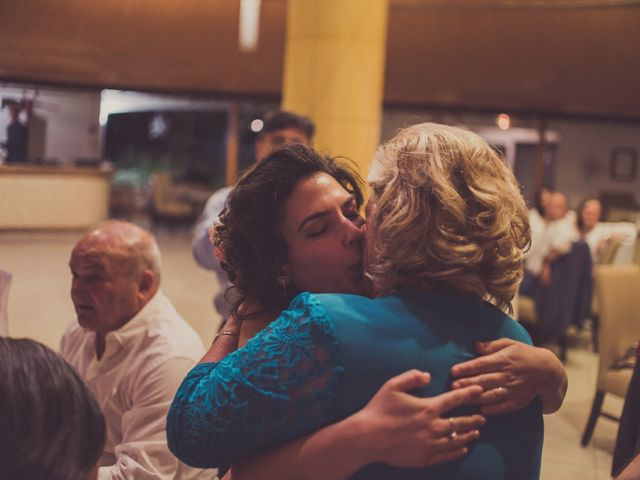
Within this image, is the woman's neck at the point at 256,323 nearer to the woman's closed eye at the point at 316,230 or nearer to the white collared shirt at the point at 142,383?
the woman's closed eye at the point at 316,230

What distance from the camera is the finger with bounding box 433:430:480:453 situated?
3.49 feet

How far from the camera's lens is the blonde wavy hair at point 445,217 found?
3.63 feet

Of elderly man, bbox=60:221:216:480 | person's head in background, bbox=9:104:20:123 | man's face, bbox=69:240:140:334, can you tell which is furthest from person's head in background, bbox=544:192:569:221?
man's face, bbox=69:240:140:334

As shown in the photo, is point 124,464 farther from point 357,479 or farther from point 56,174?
point 56,174

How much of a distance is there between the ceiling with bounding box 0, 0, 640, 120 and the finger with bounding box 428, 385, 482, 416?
37.2 ft

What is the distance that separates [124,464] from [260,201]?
2.92 feet

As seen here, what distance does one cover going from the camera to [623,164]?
12977 mm

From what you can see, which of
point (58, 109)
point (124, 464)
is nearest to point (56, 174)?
point (58, 109)

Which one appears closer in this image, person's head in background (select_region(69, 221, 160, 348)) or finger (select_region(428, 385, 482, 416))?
finger (select_region(428, 385, 482, 416))

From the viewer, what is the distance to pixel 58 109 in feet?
33.1

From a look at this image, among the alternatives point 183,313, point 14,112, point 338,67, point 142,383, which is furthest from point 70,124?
point 142,383

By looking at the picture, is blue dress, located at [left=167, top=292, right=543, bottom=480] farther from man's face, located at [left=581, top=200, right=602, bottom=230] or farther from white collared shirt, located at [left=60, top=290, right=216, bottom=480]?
man's face, located at [left=581, top=200, right=602, bottom=230]

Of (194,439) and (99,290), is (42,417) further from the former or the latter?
(99,290)

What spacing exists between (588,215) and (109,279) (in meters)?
5.76
